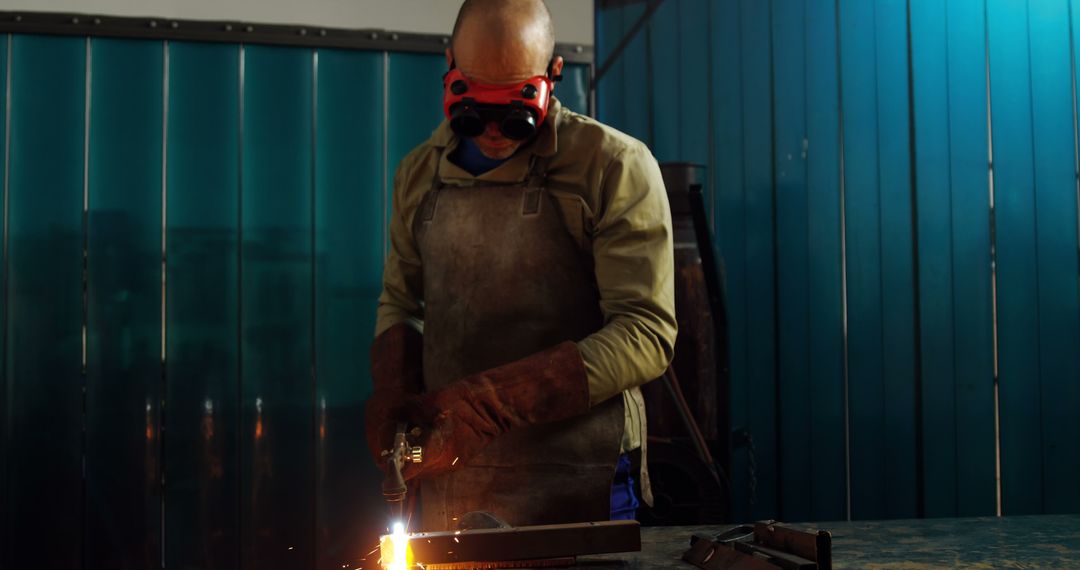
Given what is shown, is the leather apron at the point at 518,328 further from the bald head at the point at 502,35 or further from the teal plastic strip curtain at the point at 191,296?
the teal plastic strip curtain at the point at 191,296

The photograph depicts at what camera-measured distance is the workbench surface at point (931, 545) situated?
1.27 meters

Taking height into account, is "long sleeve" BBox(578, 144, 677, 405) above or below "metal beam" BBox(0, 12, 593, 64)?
below

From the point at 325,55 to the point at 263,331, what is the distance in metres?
1.06

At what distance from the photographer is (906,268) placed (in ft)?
10.5

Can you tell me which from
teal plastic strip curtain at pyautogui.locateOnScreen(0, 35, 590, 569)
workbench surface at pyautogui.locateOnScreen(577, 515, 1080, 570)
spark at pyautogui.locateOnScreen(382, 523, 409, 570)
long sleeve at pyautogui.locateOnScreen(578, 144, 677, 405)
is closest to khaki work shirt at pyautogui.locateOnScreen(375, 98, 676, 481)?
long sleeve at pyautogui.locateOnScreen(578, 144, 677, 405)

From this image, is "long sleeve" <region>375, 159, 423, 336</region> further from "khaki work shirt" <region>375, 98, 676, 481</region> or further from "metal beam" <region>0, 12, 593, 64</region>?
"metal beam" <region>0, 12, 593, 64</region>

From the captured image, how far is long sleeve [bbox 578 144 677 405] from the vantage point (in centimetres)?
164

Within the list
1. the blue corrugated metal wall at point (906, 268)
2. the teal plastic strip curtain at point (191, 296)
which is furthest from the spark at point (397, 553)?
the blue corrugated metal wall at point (906, 268)

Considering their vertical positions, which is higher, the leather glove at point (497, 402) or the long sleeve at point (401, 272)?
the long sleeve at point (401, 272)

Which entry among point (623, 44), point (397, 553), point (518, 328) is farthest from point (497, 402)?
point (623, 44)

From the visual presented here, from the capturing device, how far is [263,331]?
300 cm

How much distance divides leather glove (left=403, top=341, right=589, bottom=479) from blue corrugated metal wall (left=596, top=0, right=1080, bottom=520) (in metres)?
1.75

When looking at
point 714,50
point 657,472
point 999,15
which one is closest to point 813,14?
point 714,50

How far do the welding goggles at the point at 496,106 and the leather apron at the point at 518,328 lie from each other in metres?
0.11
